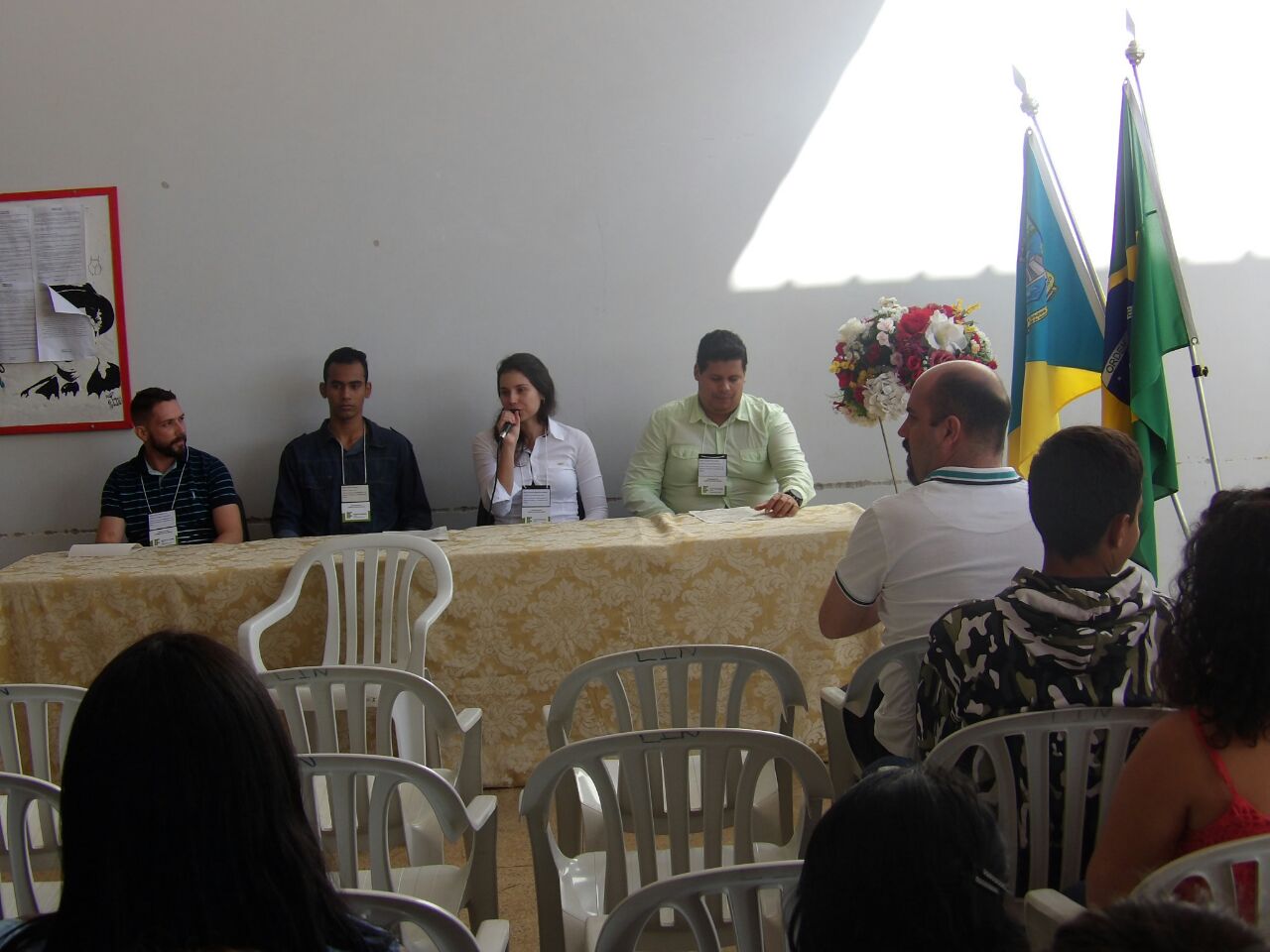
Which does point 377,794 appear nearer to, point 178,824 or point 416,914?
point 416,914

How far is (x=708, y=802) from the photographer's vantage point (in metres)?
1.70

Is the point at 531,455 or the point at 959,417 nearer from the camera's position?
the point at 959,417

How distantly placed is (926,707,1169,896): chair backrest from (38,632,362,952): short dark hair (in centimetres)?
92

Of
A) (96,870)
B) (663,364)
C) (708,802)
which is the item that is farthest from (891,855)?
(663,364)

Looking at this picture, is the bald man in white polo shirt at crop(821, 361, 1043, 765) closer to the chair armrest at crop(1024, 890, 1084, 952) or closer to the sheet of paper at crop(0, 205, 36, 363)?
the chair armrest at crop(1024, 890, 1084, 952)

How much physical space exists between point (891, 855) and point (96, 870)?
705 mm

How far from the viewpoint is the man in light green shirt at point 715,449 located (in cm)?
428

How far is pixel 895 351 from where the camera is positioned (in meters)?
3.76

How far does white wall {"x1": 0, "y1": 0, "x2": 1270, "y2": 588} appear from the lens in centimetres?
471

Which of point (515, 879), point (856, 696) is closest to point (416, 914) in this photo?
point (856, 696)

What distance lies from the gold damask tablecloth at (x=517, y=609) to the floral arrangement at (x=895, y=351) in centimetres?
64

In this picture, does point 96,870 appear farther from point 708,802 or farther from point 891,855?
point 708,802

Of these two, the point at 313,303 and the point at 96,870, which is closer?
the point at 96,870

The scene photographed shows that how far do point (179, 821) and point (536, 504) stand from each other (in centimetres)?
329
